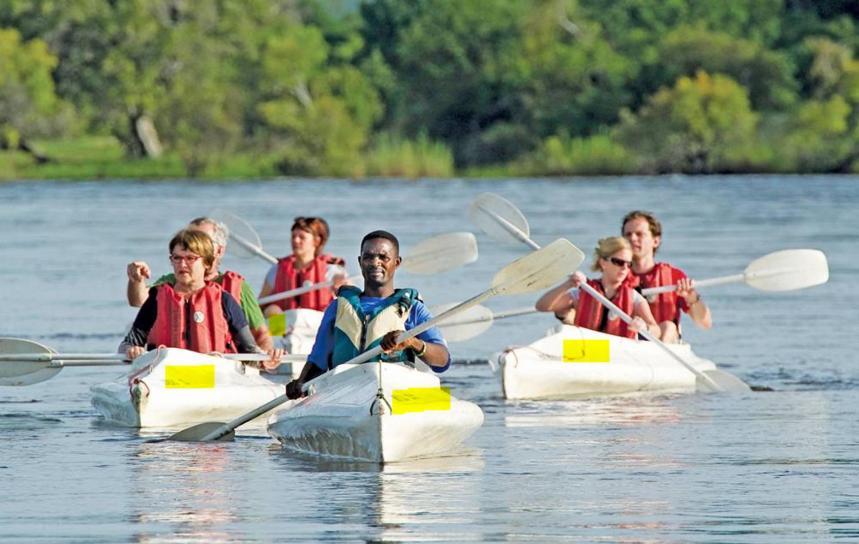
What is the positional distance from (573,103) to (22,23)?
61.8 ft

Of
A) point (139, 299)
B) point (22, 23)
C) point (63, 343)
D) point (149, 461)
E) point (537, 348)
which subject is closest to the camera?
point (149, 461)

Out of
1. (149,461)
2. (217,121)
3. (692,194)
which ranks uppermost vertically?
(217,121)

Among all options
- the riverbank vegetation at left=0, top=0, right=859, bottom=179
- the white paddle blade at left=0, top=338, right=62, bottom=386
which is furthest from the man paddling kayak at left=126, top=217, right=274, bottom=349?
the riverbank vegetation at left=0, top=0, right=859, bottom=179

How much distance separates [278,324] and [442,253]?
1.32 metres

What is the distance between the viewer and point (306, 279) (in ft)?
53.1

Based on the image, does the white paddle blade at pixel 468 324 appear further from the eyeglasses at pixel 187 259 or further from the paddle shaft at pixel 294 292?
the eyeglasses at pixel 187 259

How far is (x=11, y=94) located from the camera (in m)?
71.8

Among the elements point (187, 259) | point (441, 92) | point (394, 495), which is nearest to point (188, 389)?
point (187, 259)

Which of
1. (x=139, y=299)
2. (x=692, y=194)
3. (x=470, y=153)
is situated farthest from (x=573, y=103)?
(x=139, y=299)

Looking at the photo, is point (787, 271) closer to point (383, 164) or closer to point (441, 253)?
point (441, 253)

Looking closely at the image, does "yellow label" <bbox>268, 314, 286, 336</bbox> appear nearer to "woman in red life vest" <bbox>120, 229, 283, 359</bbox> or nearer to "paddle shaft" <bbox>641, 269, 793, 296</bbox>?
"paddle shaft" <bbox>641, 269, 793, 296</bbox>

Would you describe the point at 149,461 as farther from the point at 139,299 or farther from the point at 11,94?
the point at 11,94

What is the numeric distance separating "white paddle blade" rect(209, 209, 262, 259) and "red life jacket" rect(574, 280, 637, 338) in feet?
12.3

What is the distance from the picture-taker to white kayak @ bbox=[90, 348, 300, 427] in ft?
40.1
